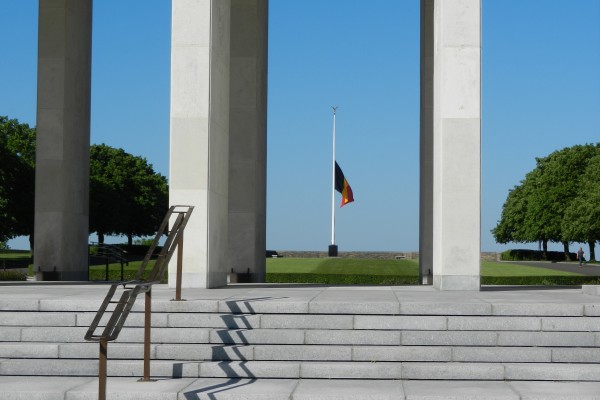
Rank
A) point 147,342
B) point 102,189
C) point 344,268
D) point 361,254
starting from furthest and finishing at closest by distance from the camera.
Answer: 1. point 361,254
2. point 102,189
3. point 344,268
4. point 147,342

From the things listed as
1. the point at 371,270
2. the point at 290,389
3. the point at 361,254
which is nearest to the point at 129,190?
the point at 361,254

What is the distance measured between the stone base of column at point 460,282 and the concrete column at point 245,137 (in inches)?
312

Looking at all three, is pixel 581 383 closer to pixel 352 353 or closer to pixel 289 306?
pixel 352 353

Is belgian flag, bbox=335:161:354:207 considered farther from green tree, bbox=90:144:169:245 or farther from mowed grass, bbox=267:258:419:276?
green tree, bbox=90:144:169:245

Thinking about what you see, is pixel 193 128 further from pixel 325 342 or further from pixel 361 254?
pixel 361 254

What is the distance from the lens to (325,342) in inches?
504

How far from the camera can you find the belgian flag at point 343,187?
6869cm

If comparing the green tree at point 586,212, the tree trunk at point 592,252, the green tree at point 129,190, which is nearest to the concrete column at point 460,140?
the green tree at point 586,212

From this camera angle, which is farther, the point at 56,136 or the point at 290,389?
the point at 56,136

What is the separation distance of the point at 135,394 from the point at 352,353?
316 centimetres

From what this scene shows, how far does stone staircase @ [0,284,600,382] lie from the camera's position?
1196 centimetres

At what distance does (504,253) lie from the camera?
9506 cm

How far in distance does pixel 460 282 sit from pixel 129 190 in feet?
232

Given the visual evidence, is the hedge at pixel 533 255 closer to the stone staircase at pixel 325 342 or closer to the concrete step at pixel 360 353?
the stone staircase at pixel 325 342
